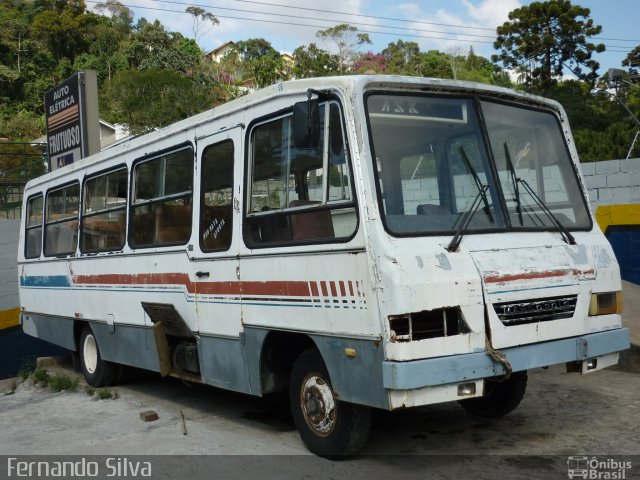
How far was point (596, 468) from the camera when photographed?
5.04m

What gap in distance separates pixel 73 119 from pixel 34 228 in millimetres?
4224

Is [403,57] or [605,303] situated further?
[403,57]

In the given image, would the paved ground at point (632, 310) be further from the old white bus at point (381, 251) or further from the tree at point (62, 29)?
the tree at point (62, 29)

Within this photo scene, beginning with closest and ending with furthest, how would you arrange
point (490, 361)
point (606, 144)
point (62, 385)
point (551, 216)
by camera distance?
point (490, 361), point (551, 216), point (62, 385), point (606, 144)

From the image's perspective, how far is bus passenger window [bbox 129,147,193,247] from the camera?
697 centimetres

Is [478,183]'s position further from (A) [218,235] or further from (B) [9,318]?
(B) [9,318]

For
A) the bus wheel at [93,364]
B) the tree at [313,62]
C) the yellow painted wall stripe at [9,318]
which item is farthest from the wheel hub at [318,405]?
the tree at [313,62]

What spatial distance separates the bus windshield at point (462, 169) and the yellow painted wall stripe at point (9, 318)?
8.92 meters

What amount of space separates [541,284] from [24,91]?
61.5 m

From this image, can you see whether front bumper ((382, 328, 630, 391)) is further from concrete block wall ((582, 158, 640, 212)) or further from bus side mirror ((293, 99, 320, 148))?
concrete block wall ((582, 158, 640, 212))

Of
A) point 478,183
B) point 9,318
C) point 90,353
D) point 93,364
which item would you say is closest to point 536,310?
point 478,183

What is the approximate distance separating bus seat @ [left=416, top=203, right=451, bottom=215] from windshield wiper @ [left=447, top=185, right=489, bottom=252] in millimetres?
136

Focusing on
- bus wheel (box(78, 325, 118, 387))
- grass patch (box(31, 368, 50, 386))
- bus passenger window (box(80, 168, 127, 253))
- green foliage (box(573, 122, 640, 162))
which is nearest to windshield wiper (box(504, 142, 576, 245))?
bus passenger window (box(80, 168, 127, 253))

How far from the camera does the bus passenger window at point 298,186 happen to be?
5.12 m
